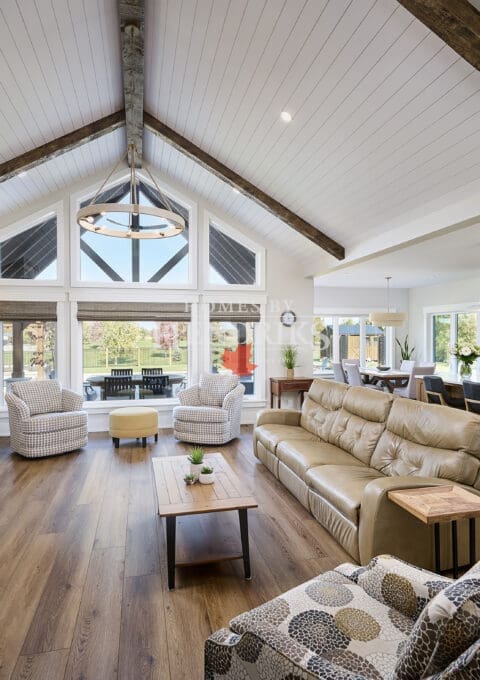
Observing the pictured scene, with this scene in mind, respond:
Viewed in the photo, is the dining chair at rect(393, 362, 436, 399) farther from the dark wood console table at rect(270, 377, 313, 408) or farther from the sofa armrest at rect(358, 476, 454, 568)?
the sofa armrest at rect(358, 476, 454, 568)

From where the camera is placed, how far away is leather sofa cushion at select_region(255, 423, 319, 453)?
170 inches

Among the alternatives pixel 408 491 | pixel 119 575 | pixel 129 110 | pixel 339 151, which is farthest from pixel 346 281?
pixel 119 575

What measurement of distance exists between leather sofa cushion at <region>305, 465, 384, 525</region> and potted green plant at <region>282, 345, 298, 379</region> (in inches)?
140

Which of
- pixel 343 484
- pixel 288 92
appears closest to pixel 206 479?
pixel 343 484

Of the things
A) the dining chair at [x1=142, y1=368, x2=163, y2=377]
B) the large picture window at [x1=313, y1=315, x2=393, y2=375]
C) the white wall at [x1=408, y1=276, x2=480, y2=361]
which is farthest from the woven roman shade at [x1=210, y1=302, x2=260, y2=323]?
the white wall at [x1=408, y1=276, x2=480, y2=361]

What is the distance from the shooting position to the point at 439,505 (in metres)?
2.21

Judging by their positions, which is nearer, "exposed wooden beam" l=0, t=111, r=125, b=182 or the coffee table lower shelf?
the coffee table lower shelf

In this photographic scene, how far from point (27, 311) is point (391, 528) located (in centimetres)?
574

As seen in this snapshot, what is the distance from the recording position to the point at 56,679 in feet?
6.02

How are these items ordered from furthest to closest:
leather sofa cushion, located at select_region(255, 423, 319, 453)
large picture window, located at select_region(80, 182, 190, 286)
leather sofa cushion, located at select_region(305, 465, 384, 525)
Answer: large picture window, located at select_region(80, 182, 190, 286) < leather sofa cushion, located at select_region(255, 423, 319, 453) < leather sofa cushion, located at select_region(305, 465, 384, 525)

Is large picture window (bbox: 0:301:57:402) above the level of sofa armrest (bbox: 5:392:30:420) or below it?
above

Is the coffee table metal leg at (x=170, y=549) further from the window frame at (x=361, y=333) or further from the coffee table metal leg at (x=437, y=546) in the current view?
the window frame at (x=361, y=333)

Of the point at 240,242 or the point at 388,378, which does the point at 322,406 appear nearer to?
the point at 388,378

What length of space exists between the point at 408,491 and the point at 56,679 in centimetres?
201
